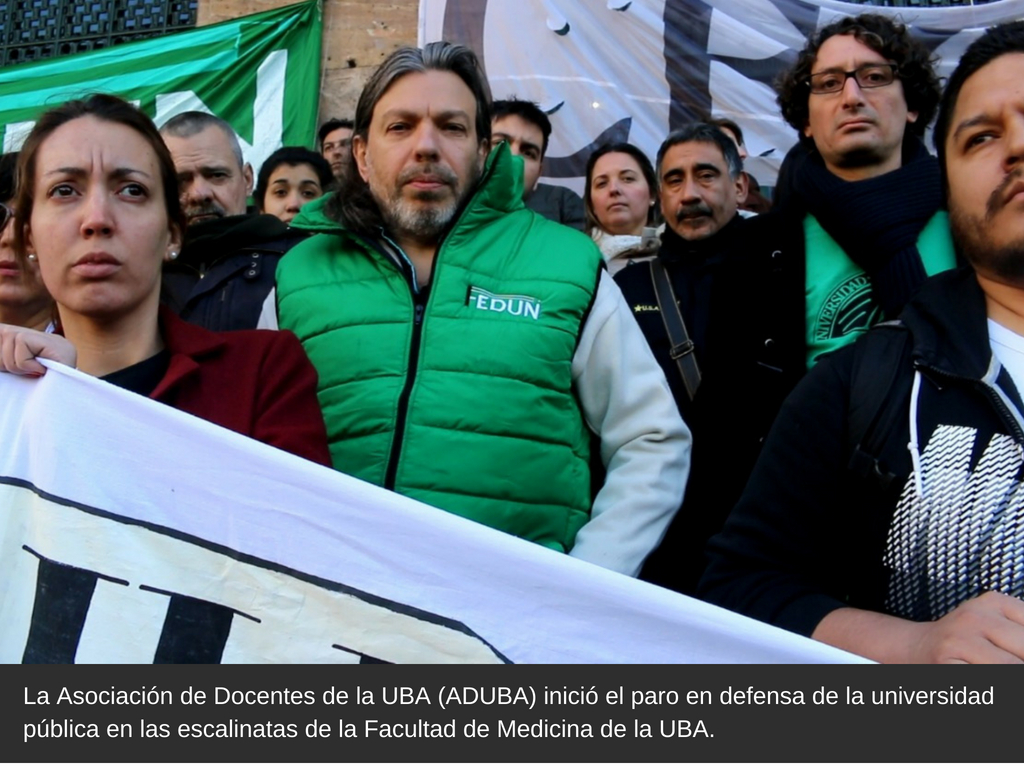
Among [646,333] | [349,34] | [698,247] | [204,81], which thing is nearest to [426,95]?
[646,333]

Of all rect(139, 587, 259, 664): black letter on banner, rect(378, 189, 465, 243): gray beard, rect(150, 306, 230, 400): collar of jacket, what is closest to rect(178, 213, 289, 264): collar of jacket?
rect(378, 189, 465, 243): gray beard

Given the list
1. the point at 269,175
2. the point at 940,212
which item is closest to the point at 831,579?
the point at 940,212

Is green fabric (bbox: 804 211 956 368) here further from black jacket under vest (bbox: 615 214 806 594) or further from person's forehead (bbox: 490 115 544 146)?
person's forehead (bbox: 490 115 544 146)

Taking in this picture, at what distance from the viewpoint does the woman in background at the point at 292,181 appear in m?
3.78

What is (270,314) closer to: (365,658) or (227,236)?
(227,236)

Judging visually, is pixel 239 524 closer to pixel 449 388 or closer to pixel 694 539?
pixel 449 388

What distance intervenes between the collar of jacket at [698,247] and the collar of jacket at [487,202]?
74 centimetres

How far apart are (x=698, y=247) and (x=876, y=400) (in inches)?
58.2

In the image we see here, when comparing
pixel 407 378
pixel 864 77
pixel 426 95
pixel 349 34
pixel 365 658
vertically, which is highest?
pixel 349 34

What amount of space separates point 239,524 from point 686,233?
1.90 m

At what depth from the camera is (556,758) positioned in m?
1.25

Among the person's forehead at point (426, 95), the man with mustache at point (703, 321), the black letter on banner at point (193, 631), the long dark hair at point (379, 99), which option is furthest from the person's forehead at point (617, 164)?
the black letter on banner at point (193, 631)

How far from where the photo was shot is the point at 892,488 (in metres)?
1.47

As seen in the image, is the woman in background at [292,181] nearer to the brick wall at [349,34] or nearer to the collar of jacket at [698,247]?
the collar of jacket at [698,247]
